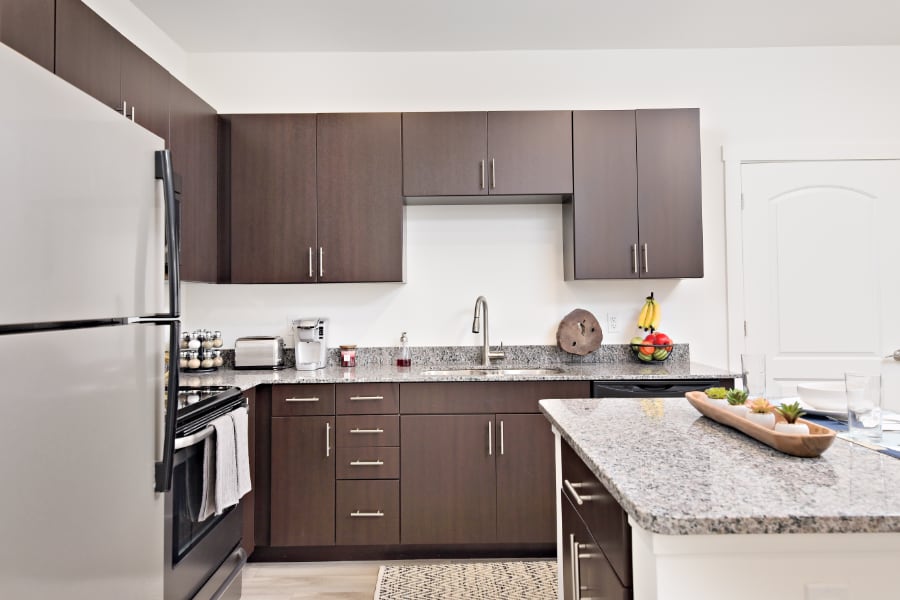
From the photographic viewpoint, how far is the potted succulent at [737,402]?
4.30 ft

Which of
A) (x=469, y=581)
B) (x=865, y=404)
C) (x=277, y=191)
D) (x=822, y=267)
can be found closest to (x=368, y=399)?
(x=469, y=581)

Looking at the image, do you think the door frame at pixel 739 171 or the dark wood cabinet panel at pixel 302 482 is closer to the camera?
A: the dark wood cabinet panel at pixel 302 482

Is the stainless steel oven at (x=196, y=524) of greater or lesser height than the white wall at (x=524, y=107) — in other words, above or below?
below

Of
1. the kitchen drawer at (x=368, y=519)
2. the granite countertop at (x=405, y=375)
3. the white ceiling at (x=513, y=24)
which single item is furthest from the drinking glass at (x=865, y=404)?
the white ceiling at (x=513, y=24)

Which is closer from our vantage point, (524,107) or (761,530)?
(761,530)

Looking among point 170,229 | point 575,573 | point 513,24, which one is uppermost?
point 513,24

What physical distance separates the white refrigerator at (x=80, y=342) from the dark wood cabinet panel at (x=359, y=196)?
1.57 m

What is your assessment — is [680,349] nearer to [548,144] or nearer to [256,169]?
[548,144]

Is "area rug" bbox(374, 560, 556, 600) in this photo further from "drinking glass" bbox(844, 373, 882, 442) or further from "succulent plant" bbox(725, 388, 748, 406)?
"drinking glass" bbox(844, 373, 882, 442)

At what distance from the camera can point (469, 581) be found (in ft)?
8.00

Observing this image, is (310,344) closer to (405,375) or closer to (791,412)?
(405,375)

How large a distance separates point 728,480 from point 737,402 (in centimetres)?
47

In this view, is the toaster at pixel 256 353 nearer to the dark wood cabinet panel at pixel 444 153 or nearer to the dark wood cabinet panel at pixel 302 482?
the dark wood cabinet panel at pixel 302 482

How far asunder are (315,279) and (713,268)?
230 centimetres
